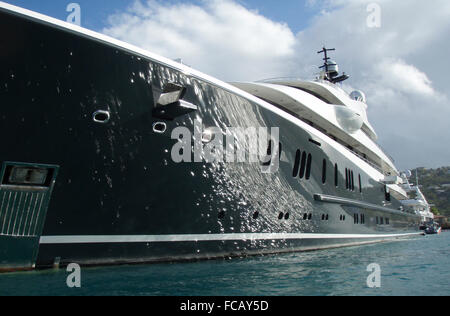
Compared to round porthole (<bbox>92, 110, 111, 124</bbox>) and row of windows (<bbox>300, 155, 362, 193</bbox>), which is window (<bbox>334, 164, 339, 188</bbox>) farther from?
round porthole (<bbox>92, 110, 111, 124</bbox>)

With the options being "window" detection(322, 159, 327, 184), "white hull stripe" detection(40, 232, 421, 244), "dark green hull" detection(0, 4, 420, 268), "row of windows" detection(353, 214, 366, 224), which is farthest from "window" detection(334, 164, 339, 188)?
"dark green hull" detection(0, 4, 420, 268)

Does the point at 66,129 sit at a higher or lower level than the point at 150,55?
lower

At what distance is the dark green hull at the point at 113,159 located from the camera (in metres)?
4.86

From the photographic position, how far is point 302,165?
891 cm

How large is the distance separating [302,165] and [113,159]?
5.01m

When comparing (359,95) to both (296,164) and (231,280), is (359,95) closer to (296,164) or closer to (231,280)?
(296,164)

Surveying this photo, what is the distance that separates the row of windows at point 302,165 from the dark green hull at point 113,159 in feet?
3.85

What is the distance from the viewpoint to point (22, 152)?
4.82m

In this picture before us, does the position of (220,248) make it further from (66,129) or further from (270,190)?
(66,129)

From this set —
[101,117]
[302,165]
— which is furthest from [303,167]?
[101,117]

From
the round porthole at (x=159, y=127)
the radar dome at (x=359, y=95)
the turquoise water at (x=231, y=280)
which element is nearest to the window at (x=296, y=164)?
the turquoise water at (x=231, y=280)

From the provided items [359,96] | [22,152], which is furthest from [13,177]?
[359,96]

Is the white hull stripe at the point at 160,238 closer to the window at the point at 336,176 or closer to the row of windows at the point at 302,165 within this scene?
the row of windows at the point at 302,165
